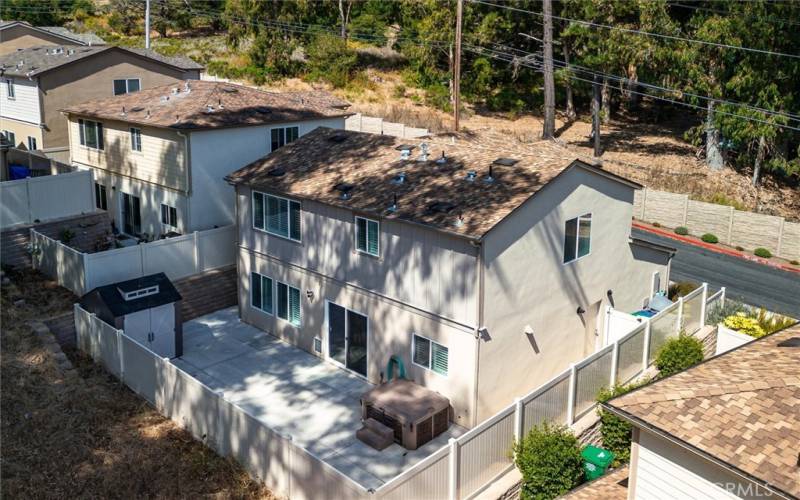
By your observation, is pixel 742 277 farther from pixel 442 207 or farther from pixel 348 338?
pixel 348 338

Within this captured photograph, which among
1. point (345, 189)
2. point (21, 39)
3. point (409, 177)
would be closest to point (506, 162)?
point (409, 177)

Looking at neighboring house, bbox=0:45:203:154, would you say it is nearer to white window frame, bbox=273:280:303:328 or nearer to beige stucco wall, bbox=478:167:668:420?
white window frame, bbox=273:280:303:328

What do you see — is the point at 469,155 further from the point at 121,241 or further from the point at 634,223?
the point at 634,223

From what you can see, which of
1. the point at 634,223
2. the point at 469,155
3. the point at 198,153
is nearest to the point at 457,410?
the point at 469,155

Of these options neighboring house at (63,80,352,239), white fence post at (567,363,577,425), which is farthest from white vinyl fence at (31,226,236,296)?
white fence post at (567,363,577,425)

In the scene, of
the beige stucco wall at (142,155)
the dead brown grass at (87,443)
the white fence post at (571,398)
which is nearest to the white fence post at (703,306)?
the white fence post at (571,398)

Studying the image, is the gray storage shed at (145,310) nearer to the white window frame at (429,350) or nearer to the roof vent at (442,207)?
the white window frame at (429,350)
